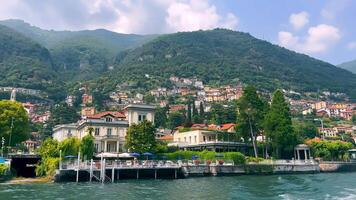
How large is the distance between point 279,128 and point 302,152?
38.7 ft

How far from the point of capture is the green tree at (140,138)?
64438 mm

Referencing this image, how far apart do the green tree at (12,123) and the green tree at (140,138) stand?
76.4 feet

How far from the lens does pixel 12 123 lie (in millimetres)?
71750

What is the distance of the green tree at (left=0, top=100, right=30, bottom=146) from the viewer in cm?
7175

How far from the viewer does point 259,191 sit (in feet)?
133

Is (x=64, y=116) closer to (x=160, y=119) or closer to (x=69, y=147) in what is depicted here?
(x=160, y=119)

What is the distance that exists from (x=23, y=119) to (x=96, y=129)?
14.6 meters

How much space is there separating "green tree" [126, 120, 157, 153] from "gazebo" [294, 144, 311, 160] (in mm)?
32818

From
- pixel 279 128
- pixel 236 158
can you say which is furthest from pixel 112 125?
pixel 279 128

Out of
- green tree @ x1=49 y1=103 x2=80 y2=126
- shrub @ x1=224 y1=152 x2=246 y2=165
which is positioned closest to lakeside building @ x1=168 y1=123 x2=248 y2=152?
shrub @ x1=224 y1=152 x2=246 y2=165

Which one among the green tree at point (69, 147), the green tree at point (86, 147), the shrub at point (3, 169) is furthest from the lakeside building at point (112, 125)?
the shrub at point (3, 169)

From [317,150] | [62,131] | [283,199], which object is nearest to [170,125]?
[62,131]

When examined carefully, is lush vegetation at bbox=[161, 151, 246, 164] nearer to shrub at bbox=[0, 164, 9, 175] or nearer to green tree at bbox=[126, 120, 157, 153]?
green tree at bbox=[126, 120, 157, 153]

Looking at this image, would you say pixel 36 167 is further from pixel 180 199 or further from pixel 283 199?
pixel 283 199
